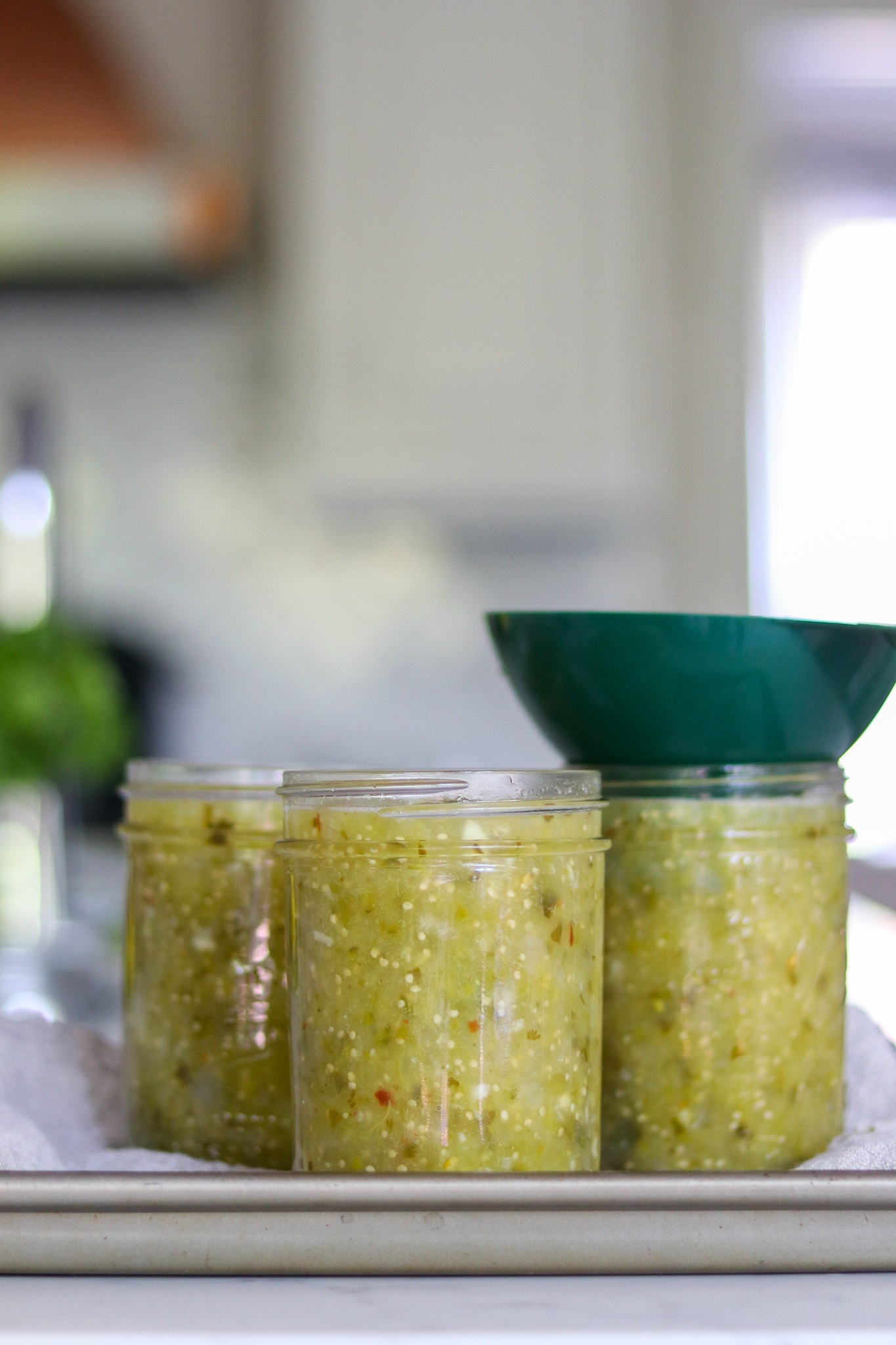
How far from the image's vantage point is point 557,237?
8.26ft

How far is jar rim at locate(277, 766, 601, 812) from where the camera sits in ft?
1.28

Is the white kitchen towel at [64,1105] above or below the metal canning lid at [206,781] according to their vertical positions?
below

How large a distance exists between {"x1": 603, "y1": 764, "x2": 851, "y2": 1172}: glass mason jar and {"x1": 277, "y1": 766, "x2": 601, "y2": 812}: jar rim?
0.06 meters

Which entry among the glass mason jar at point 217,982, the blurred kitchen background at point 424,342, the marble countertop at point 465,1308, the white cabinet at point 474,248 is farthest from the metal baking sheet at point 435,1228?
the white cabinet at point 474,248

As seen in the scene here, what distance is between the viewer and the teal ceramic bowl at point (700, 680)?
0.46m

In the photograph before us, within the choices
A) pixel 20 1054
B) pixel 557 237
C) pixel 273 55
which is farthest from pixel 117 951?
pixel 273 55

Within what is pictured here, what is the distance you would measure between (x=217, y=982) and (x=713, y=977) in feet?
0.55

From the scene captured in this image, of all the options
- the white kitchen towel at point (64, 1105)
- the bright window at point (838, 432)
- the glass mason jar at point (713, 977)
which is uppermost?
the bright window at point (838, 432)

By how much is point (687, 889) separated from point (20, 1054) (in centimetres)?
24

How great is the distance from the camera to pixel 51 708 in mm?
1274

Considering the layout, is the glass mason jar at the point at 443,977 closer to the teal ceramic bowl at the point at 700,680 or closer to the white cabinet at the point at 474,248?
the teal ceramic bowl at the point at 700,680

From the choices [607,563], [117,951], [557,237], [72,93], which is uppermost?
[72,93]

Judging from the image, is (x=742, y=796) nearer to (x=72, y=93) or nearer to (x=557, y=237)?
(x=557, y=237)

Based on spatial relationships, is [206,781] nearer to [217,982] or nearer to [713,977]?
[217,982]
